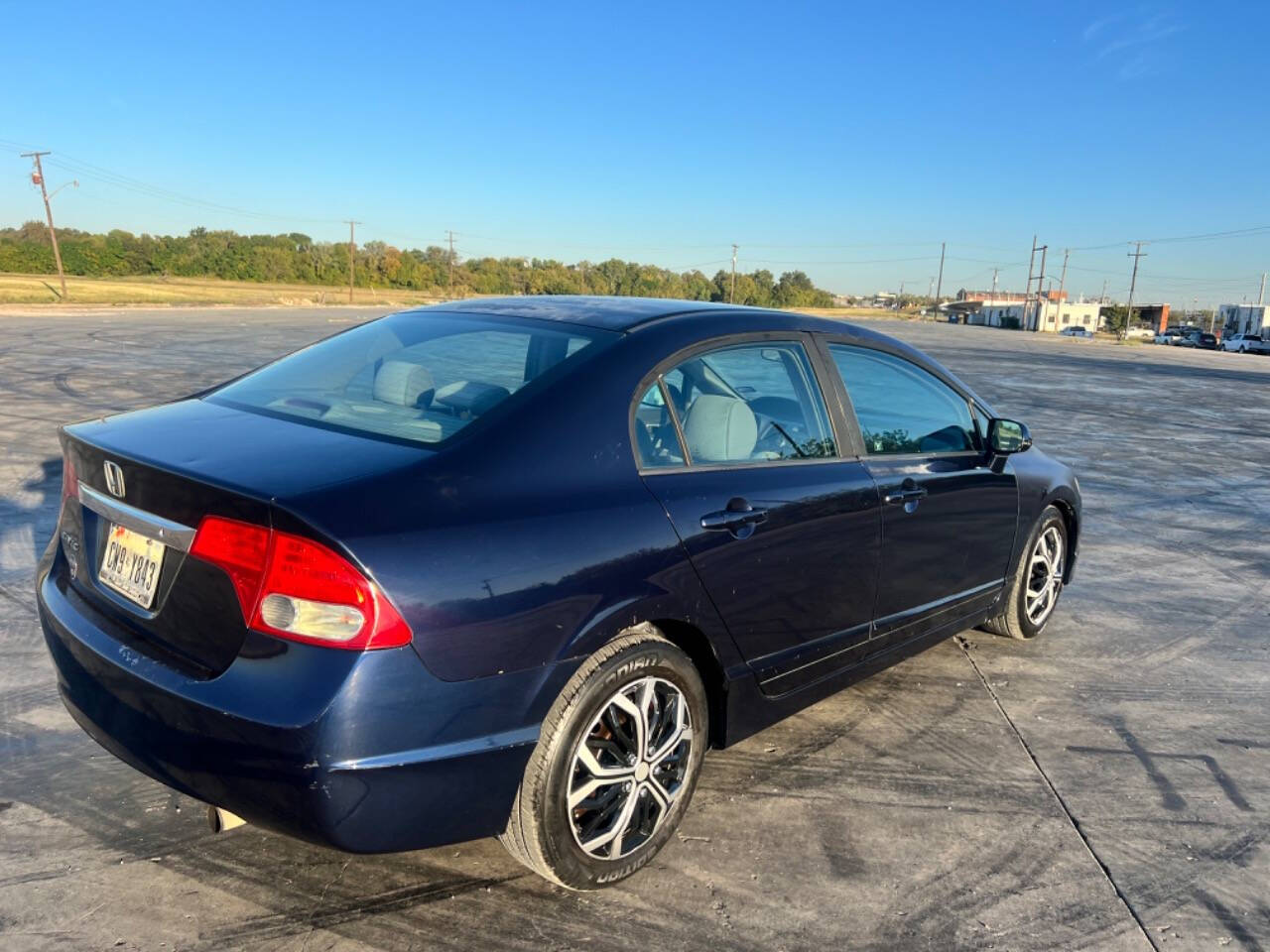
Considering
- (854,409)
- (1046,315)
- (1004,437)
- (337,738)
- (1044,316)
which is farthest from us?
(1046,315)

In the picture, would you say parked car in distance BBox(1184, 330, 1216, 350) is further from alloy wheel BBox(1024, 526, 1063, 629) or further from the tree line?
alloy wheel BBox(1024, 526, 1063, 629)

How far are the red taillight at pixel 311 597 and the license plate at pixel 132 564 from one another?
0.36 metres

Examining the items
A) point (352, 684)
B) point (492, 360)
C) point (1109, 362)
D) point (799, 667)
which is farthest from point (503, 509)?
point (1109, 362)

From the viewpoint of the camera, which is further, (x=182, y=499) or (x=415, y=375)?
(x=415, y=375)

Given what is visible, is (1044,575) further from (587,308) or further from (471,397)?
(471,397)

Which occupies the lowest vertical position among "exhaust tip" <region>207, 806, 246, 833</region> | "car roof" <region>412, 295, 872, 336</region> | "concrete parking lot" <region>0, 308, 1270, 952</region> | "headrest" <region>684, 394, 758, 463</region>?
"concrete parking lot" <region>0, 308, 1270, 952</region>

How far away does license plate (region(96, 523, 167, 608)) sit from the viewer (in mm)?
2334

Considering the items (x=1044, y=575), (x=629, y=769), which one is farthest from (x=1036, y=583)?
(x=629, y=769)

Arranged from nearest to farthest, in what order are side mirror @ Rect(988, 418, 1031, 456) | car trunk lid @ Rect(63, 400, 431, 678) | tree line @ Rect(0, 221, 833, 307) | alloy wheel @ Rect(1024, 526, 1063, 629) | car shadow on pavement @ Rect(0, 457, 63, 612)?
car trunk lid @ Rect(63, 400, 431, 678) < side mirror @ Rect(988, 418, 1031, 456) < alloy wheel @ Rect(1024, 526, 1063, 629) < car shadow on pavement @ Rect(0, 457, 63, 612) < tree line @ Rect(0, 221, 833, 307)

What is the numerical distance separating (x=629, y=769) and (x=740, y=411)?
4.03ft

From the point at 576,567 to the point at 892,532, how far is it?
157 cm

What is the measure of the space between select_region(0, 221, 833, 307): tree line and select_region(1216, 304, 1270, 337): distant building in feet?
133

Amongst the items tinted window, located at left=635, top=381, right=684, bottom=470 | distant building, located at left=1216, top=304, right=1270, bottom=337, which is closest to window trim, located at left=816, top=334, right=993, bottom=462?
tinted window, located at left=635, top=381, right=684, bottom=470

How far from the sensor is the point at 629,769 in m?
2.61
